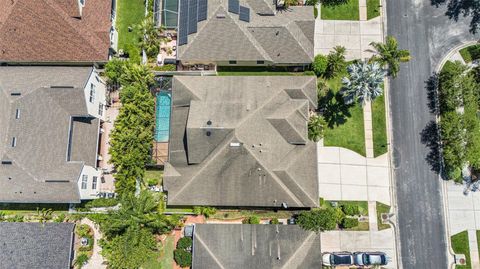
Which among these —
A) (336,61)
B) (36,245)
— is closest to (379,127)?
(336,61)

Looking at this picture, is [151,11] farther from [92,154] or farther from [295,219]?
[295,219]

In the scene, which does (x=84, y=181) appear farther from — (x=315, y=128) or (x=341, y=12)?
(x=341, y=12)

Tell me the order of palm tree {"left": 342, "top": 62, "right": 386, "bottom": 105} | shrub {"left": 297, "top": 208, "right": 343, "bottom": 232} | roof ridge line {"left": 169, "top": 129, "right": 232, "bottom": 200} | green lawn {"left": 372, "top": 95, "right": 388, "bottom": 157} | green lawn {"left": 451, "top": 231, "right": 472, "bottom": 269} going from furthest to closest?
green lawn {"left": 372, "top": 95, "right": 388, "bottom": 157}
green lawn {"left": 451, "top": 231, "right": 472, "bottom": 269}
shrub {"left": 297, "top": 208, "right": 343, "bottom": 232}
roof ridge line {"left": 169, "top": 129, "right": 232, "bottom": 200}
palm tree {"left": 342, "top": 62, "right": 386, "bottom": 105}

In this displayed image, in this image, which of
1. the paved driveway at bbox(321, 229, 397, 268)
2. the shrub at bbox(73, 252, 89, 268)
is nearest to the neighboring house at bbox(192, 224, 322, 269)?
the paved driveway at bbox(321, 229, 397, 268)

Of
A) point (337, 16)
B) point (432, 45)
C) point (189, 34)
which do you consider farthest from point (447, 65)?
point (189, 34)

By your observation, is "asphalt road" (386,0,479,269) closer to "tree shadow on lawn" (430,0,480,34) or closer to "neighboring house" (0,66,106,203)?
"tree shadow on lawn" (430,0,480,34)

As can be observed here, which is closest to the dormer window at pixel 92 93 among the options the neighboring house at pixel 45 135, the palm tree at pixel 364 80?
the neighboring house at pixel 45 135
